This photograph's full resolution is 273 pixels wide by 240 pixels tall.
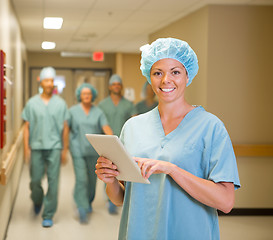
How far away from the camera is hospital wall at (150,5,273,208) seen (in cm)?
485

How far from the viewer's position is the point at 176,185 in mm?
1521

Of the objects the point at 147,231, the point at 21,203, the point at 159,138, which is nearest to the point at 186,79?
the point at 159,138

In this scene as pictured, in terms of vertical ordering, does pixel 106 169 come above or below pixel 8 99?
below

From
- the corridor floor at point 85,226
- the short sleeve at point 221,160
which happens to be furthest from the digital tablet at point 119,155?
the corridor floor at point 85,226

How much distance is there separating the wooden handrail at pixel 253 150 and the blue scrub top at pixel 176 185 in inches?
131

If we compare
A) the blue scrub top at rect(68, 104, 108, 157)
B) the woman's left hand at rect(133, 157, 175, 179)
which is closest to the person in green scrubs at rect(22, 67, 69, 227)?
the blue scrub top at rect(68, 104, 108, 157)

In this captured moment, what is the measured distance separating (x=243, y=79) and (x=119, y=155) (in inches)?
148

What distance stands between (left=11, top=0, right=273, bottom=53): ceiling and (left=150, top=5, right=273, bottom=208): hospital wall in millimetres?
207

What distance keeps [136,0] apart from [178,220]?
3632 mm

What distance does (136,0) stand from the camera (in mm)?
4742

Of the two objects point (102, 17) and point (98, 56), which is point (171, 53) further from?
point (98, 56)

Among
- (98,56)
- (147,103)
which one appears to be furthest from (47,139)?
(98,56)

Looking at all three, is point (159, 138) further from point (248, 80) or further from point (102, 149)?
point (248, 80)

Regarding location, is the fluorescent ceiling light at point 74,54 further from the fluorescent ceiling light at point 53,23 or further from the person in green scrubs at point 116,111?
the person in green scrubs at point 116,111
